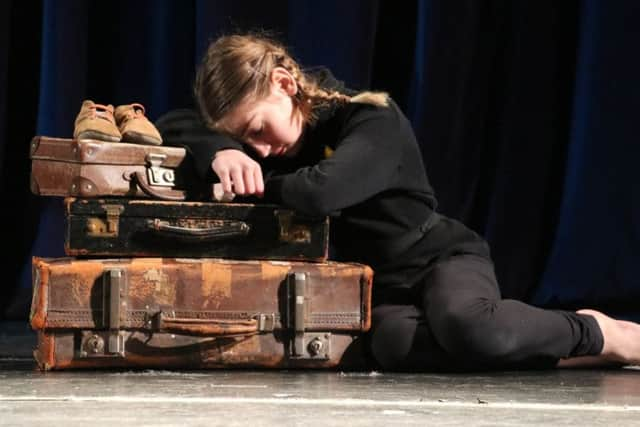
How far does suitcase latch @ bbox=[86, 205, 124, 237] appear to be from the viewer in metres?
1.69

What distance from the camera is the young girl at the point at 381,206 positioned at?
5.52 ft

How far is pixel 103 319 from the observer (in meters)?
1.64

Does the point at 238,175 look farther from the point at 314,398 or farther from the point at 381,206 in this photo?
the point at 314,398

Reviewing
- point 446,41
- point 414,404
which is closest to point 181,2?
point 446,41

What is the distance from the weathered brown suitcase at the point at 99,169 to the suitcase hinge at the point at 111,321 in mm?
158

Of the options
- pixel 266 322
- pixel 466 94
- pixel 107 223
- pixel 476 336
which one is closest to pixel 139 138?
pixel 107 223

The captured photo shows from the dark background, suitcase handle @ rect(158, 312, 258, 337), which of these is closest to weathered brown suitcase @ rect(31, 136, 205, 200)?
suitcase handle @ rect(158, 312, 258, 337)

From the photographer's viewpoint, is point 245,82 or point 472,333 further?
point 245,82

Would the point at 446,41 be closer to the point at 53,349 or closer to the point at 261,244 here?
the point at 261,244

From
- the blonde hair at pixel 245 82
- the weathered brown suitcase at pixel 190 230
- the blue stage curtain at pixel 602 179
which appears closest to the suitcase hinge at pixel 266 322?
the weathered brown suitcase at pixel 190 230

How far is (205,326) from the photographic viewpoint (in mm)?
1657

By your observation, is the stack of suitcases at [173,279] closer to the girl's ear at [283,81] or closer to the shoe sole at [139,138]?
the shoe sole at [139,138]

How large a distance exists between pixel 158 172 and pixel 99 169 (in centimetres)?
10

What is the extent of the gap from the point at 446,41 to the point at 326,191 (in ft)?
3.69
